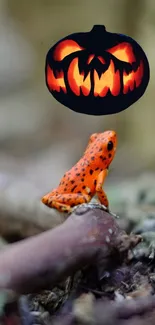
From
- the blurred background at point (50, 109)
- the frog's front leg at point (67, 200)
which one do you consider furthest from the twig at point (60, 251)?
the blurred background at point (50, 109)

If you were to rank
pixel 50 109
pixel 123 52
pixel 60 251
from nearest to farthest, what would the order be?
pixel 60 251 < pixel 123 52 < pixel 50 109

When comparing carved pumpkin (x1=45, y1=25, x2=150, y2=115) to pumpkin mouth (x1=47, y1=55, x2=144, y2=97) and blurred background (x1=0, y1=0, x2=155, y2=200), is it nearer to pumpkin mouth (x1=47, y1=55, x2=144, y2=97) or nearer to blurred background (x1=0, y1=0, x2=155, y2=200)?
pumpkin mouth (x1=47, y1=55, x2=144, y2=97)

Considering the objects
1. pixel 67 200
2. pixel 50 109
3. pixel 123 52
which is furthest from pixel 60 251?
pixel 50 109

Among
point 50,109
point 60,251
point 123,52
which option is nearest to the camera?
point 60,251

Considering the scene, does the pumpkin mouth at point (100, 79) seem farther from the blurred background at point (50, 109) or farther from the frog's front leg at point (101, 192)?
the blurred background at point (50, 109)

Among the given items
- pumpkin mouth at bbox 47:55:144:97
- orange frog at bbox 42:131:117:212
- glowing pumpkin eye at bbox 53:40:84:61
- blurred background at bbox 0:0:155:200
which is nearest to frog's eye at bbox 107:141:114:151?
orange frog at bbox 42:131:117:212

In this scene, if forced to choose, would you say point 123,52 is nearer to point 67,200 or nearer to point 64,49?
point 64,49
